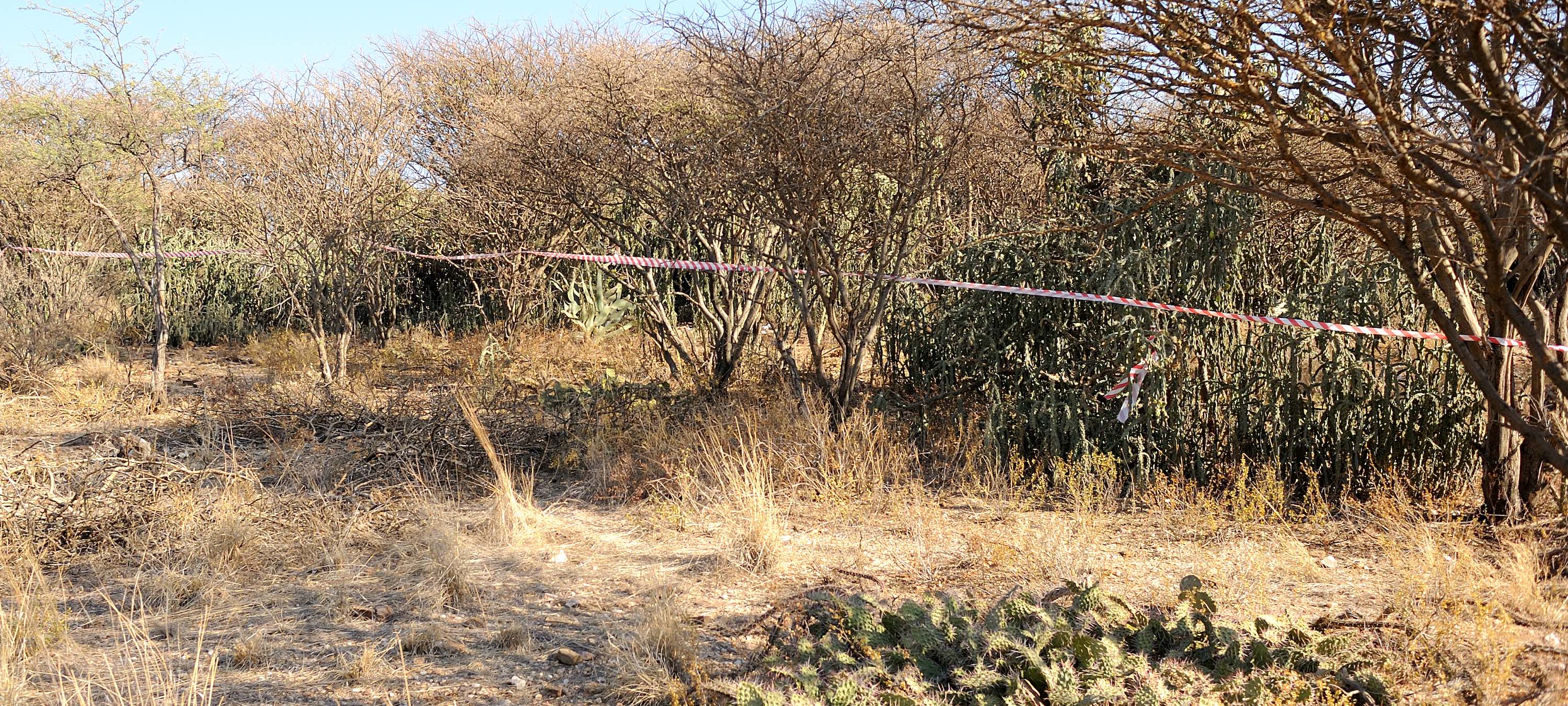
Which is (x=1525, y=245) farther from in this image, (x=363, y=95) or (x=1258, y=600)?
(x=363, y=95)

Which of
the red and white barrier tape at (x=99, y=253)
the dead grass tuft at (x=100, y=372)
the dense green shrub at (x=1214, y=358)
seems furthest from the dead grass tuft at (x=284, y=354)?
the dense green shrub at (x=1214, y=358)

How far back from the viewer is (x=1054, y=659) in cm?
318

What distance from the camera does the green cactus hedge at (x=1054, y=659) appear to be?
10.0 feet

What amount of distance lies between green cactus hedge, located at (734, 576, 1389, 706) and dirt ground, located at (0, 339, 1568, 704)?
260 mm

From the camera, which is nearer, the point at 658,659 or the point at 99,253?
the point at 658,659

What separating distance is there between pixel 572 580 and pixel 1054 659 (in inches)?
90.0

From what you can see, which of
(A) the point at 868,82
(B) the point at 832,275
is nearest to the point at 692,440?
(B) the point at 832,275

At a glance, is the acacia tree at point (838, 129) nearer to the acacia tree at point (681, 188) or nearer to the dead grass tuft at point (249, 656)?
the acacia tree at point (681, 188)

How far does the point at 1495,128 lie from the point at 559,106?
5954 mm

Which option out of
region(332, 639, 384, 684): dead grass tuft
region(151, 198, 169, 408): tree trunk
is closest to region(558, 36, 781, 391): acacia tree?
region(332, 639, 384, 684): dead grass tuft

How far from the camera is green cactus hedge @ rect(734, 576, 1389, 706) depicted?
3.06 metres

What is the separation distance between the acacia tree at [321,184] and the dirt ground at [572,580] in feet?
9.23

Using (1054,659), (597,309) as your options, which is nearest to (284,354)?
(597,309)

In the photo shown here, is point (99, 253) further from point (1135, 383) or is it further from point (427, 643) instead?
point (1135, 383)
